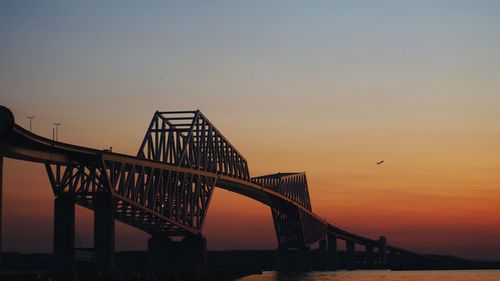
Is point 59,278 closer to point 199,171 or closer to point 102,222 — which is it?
point 102,222

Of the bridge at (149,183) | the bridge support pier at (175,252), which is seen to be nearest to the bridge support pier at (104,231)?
the bridge at (149,183)

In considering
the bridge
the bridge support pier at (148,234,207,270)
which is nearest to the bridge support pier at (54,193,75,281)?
the bridge

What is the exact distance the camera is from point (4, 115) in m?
74.4

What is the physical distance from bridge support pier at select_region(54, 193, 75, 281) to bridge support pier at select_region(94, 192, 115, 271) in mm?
4309

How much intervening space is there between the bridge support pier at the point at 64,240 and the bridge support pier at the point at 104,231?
4309mm

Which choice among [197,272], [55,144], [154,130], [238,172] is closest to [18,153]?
[55,144]

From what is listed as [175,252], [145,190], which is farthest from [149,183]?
[175,252]

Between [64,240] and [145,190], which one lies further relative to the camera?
[145,190]

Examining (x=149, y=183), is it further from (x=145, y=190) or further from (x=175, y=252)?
(x=175, y=252)

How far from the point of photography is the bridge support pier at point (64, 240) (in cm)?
9181

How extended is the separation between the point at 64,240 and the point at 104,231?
17.6 ft

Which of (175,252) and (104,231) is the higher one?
(104,231)

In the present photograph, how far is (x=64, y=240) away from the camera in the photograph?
92.0 metres

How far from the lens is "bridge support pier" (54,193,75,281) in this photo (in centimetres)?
9181
